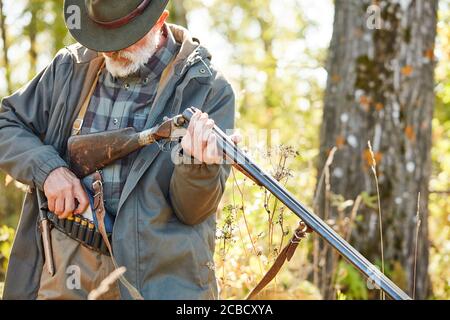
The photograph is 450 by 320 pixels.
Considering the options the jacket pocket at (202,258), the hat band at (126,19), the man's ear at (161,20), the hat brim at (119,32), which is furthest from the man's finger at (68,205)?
the man's ear at (161,20)

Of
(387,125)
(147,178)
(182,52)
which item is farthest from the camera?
(387,125)

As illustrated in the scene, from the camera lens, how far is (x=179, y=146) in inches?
153

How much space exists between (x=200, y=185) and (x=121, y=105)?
775mm

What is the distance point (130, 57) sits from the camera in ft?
13.9

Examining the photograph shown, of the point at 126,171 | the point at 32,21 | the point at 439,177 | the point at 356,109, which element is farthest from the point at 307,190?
the point at 32,21

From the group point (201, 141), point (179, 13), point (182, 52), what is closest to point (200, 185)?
point (201, 141)

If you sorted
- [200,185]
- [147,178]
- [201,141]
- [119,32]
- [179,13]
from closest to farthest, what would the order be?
1. [201,141]
2. [200,185]
3. [147,178]
4. [119,32]
5. [179,13]

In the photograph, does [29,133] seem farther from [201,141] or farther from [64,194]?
[201,141]

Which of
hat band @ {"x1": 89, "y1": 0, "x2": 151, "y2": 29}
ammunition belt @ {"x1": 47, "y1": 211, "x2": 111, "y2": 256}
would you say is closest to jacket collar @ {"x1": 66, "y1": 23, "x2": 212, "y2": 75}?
hat band @ {"x1": 89, "y1": 0, "x2": 151, "y2": 29}

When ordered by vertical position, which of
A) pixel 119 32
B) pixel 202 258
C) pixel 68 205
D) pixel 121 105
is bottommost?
pixel 202 258

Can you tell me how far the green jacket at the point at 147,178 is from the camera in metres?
3.98

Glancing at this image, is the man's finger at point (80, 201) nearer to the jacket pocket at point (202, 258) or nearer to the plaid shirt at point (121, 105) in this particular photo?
the plaid shirt at point (121, 105)
